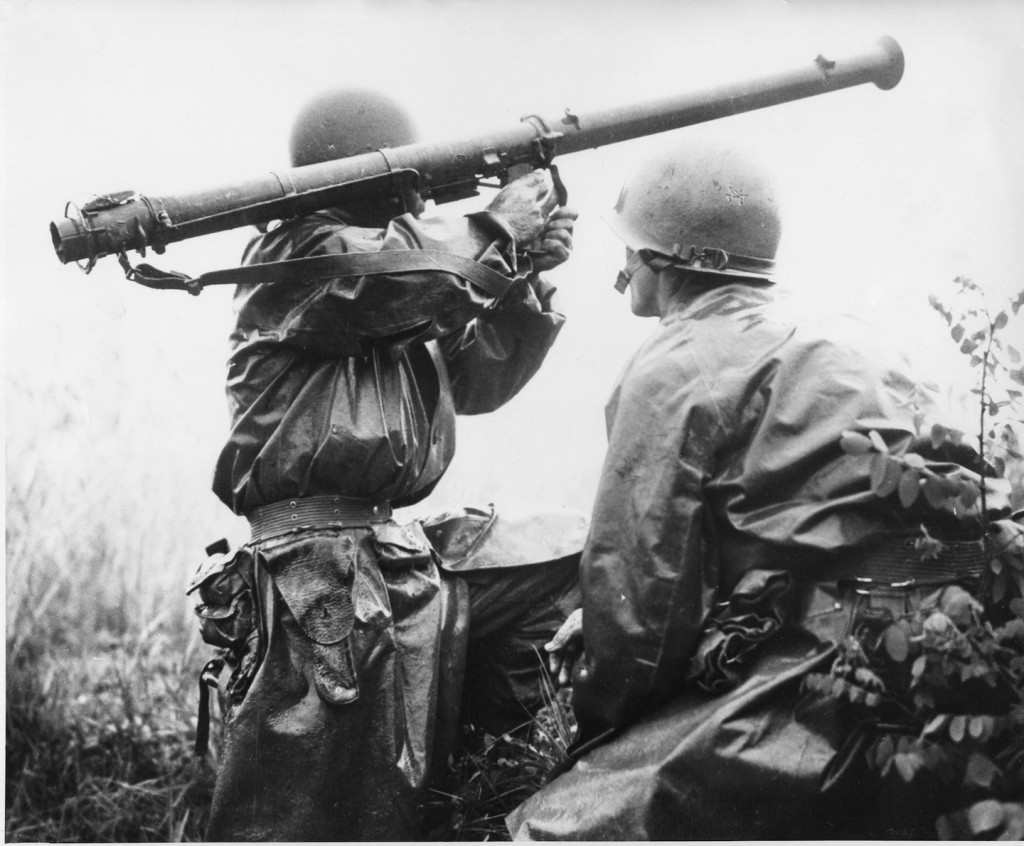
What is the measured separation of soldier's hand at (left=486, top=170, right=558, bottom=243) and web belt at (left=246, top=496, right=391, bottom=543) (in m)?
1.13

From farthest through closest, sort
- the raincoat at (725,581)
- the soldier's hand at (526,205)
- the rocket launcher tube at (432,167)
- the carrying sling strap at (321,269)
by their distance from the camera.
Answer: the soldier's hand at (526,205), the carrying sling strap at (321,269), the rocket launcher tube at (432,167), the raincoat at (725,581)

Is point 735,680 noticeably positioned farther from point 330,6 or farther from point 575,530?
point 330,6

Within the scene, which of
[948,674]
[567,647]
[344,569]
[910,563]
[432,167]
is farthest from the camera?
[432,167]

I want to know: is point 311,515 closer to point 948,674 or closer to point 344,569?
point 344,569

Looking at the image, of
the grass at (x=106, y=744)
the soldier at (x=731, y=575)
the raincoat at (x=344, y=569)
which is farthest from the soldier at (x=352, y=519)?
the grass at (x=106, y=744)

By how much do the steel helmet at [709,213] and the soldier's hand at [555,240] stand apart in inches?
12.3

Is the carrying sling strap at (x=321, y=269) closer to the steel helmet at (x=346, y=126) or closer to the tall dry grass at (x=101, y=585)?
the steel helmet at (x=346, y=126)

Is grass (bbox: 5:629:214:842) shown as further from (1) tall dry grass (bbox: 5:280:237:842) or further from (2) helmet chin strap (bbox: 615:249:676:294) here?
(2) helmet chin strap (bbox: 615:249:676:294)

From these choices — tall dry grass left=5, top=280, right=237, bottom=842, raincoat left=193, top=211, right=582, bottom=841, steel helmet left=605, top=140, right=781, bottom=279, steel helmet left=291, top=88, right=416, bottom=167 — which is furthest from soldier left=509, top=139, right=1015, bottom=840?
tall dry grass left=5, top=280, right=237, bottom=842

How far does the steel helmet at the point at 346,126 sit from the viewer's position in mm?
4562

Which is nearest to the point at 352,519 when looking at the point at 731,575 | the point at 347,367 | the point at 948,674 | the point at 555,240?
the point at 347,367

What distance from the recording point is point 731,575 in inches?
148

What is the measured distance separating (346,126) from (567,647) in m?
2.07

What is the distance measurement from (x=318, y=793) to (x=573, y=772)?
0.89 metres
